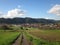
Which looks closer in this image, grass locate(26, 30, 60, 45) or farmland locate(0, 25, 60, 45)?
grass locate(26, 30, 60, 45)

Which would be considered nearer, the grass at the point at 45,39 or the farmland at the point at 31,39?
the grass at the point at 45,39

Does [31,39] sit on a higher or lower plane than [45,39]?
lower

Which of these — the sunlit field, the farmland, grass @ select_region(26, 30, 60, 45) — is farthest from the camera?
the farmland

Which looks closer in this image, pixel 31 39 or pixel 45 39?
pixel 45 39

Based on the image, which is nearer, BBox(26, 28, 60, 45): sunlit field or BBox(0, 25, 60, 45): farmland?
BBox(26, 28, 60, 45): sunlit field

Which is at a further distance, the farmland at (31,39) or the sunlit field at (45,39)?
the farmland at (31,39)

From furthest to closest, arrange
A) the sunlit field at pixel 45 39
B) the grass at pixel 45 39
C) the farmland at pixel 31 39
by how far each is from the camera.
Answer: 1. the farmland at pixel 31 39
2. the sunlit field at pixel 45 39
3. the grass at pixel 45 39

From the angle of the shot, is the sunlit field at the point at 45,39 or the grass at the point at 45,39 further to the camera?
the sunlit field at the point at 45,39

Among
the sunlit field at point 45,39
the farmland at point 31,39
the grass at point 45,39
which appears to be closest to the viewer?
the grass at point 45,39

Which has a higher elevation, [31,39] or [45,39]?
[45,39]

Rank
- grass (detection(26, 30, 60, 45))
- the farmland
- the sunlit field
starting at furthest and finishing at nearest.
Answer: the farmland < the sunlit field < grass (detection(26, 30, 60, 45))

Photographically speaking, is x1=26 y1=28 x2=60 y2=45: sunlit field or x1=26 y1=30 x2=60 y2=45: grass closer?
x1=26 y1=30 x2=60 y2=45: grass

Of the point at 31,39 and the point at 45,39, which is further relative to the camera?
the point at 31,39
